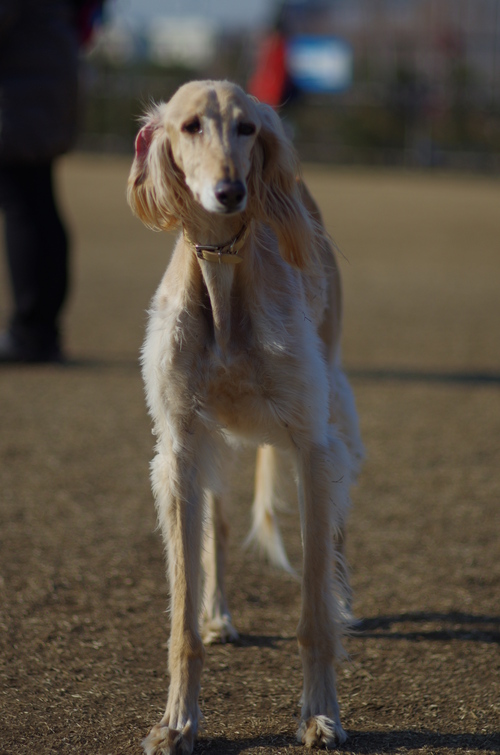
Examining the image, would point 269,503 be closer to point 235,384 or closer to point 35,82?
point 235,384

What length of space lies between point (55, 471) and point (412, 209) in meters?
13.9

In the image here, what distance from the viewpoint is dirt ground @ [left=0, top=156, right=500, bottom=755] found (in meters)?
2.60

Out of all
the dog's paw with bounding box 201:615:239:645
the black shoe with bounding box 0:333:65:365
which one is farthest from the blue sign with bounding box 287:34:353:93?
the dog's paw with bounding box 201:615:239:645

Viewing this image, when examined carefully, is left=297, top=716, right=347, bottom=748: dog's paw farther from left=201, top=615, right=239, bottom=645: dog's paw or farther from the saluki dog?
left=201, top=615, right=239, bottom=645: dog's paw

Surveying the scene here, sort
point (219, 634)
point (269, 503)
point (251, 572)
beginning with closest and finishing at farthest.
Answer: point (219, 634) < point (269, 503) < point (251, 572)

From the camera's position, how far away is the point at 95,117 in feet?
95.9

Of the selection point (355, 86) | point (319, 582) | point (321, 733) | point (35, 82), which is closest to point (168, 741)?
point (321, 733)

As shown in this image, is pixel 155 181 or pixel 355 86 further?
A: pixel 355 86

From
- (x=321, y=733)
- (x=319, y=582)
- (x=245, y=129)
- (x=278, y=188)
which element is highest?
(x=245, y=129)

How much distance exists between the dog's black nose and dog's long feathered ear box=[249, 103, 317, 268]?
0.95 feet

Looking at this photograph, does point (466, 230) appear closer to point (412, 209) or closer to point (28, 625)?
point (412, 209)

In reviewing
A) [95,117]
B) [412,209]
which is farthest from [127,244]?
[95,117]

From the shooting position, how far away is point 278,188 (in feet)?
8.33

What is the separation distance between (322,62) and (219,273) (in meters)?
36.8
